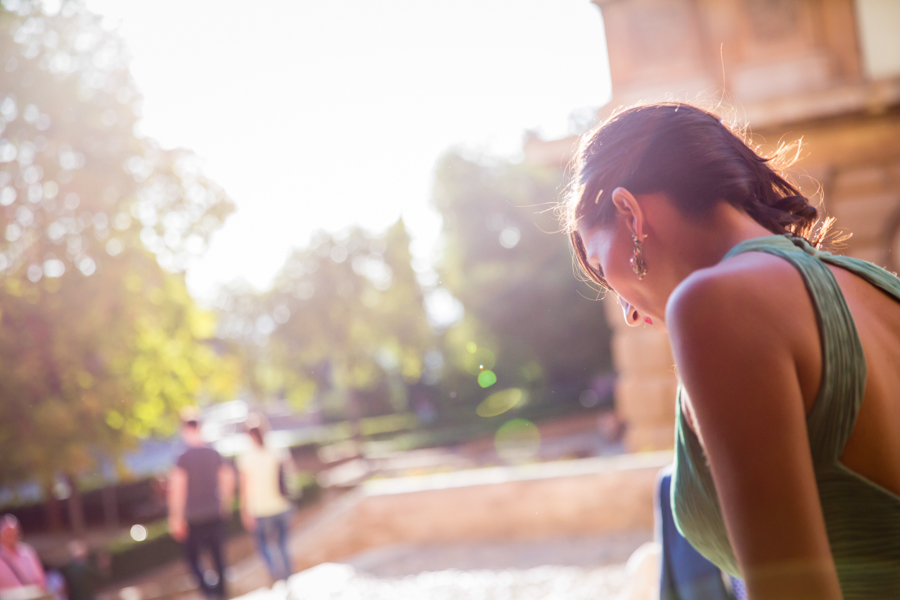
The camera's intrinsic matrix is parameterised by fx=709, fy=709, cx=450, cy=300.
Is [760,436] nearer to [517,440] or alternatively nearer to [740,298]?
[740,298]

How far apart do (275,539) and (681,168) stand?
23.1 feet

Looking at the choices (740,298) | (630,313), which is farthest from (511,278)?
(740,298)

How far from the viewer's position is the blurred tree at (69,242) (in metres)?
11.1

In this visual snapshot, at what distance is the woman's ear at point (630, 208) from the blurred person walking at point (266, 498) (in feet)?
21.4

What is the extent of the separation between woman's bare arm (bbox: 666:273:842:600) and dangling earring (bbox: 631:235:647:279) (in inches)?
14.5

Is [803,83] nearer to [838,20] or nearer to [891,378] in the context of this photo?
[838,20]

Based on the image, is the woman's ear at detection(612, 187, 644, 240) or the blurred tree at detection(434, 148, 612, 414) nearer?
the woman's ear at detection(612, 187, 644, 240)

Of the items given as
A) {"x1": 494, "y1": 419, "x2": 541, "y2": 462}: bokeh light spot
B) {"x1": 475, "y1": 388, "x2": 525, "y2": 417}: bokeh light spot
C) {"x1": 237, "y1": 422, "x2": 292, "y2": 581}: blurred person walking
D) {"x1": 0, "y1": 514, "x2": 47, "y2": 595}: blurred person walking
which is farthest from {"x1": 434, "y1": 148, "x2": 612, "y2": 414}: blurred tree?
{"x1": 0, "y1": 514, "x2": 47, "y2": 595}: blurred person walking

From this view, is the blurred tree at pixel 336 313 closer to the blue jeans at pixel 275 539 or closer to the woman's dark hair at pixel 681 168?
the blue jeans at pixel 275 539

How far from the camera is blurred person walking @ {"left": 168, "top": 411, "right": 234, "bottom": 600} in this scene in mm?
7059

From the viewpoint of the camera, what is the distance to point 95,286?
11.5m

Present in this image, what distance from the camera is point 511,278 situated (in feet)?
96.9

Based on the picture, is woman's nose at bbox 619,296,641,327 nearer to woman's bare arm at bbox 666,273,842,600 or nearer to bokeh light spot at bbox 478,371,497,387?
woman's bare arm at bbox 666,273,842,600

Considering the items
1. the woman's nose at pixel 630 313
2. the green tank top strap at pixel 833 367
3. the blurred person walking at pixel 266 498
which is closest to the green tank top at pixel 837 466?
the green tank top strap at pixel 833 367
